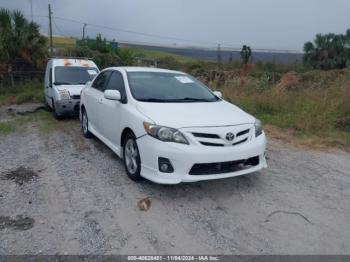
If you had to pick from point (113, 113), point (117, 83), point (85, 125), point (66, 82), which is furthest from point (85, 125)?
point (66, 82)

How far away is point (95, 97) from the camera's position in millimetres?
6582

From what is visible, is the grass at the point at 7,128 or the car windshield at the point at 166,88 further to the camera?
the grass at the point at 7,128

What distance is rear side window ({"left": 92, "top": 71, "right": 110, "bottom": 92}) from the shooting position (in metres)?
6.58

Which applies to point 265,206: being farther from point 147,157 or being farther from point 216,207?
point 147,157

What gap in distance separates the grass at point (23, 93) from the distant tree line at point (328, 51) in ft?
100

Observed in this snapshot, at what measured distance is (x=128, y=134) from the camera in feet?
16.5

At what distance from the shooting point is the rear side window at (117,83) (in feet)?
18.2

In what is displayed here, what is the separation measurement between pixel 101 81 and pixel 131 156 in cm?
242

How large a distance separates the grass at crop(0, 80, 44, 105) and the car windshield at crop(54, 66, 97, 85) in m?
3.83

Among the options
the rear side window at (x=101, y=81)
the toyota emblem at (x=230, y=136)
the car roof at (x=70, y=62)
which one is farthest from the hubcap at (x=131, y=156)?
the car roof at (x=70, y=62)

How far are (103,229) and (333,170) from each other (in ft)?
12.8

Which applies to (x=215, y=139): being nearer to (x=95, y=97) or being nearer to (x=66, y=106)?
(x=95, y=97)

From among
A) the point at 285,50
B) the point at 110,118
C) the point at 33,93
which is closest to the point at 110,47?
the point at 33,93

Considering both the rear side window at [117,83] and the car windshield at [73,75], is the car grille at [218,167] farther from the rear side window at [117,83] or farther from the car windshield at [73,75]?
the car windshield at [73,75]
